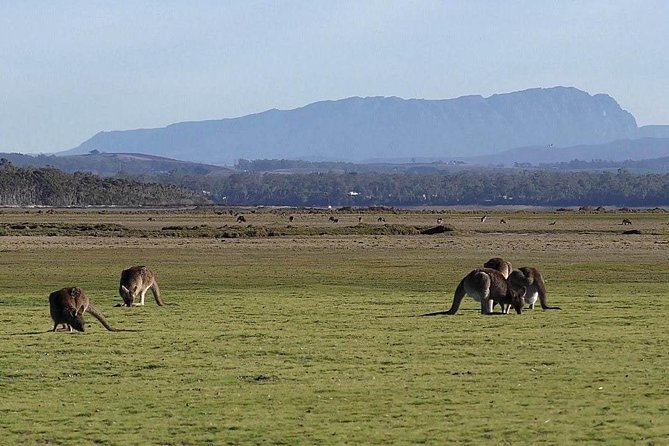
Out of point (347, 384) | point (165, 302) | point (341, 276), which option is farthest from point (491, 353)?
point (341, 276)

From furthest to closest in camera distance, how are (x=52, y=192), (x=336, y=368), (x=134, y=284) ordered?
(x=52, y=192)
(x=134, y=284)
(x=336, y=368)

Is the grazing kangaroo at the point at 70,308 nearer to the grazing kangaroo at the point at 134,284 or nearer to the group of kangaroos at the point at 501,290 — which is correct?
the grazing kangaroo at the point at 134,284

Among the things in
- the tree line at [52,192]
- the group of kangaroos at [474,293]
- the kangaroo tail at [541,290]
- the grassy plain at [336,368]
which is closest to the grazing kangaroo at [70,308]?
the group of kangaroos at [474,293]

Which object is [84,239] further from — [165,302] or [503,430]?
[503,430]

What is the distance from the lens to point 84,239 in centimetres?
6531

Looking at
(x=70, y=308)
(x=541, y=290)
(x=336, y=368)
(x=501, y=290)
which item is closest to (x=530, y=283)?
(x=541, y=290)

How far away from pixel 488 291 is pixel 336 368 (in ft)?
22.5

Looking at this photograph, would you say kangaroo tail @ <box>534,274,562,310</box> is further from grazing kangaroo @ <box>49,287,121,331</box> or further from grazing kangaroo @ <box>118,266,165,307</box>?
grazing kangaroo @ <box>49,287,121,331</box>

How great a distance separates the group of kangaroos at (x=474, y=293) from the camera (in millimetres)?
19469

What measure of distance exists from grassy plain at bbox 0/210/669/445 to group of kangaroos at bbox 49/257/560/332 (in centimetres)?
40

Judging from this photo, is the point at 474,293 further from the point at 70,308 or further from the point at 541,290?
the point at 70,308

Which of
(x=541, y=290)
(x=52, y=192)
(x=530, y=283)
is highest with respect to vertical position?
(x=52, y=192)

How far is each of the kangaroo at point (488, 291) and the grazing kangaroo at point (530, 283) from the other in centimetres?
43

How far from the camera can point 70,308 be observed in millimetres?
19391
